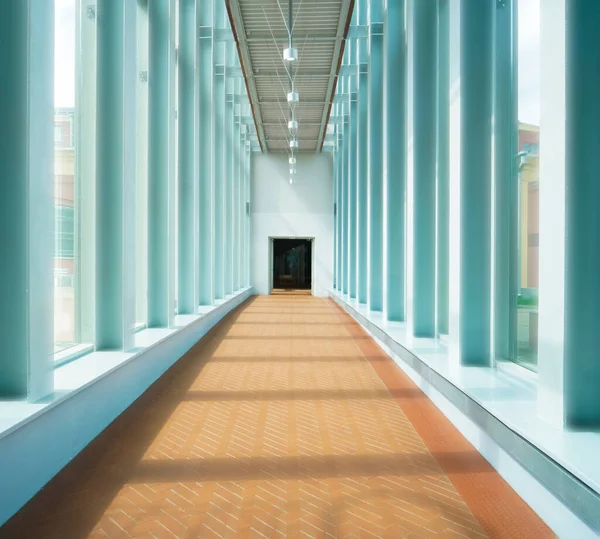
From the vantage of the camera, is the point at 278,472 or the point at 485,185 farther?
the point at 485,185

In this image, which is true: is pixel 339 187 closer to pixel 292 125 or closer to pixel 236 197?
pixel 236 197

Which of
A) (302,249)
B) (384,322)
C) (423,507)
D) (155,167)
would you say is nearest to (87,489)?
(423,507)

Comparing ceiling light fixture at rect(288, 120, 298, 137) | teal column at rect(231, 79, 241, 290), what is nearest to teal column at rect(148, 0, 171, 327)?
ceiling light fixture at rect(288, 120, 298, 137)

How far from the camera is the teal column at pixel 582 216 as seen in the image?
2.85 m

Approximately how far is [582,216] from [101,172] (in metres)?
4.42

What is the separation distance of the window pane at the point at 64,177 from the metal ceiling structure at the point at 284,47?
4806 mm

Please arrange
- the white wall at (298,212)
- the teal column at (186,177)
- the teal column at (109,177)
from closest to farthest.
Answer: the teal column at (109,177), the teal column at (186,177), the white wall at (298,212)

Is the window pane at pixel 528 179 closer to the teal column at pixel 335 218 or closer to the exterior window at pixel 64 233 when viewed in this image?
the exterior window at pixel 64 233

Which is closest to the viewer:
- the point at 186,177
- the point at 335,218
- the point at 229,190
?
the point at 186,177

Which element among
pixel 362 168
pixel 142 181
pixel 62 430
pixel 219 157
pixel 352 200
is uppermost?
pixel 219 157

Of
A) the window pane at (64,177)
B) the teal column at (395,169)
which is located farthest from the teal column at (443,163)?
the window pane at (64,177)

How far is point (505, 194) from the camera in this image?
4.74 metres

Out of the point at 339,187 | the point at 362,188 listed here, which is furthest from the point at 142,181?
the point at 339,187

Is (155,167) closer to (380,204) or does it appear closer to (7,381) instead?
(7,381)
